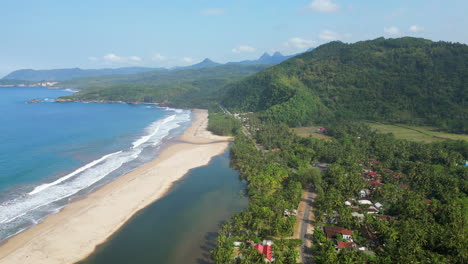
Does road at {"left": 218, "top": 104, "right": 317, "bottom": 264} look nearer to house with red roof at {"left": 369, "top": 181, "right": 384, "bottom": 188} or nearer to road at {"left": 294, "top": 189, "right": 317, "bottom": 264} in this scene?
road at {"left": 294, "top": 189, "right": 317, "bottom": 264}

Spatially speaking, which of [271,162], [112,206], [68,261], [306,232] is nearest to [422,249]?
[306,232]

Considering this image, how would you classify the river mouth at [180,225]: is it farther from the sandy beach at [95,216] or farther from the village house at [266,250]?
the village house at [266,250]

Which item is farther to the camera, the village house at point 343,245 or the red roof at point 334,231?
the red roof at point 334,231

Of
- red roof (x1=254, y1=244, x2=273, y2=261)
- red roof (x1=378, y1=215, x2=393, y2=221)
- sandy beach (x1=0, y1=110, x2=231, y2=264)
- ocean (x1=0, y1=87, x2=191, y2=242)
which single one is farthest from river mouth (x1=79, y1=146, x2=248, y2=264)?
red roof (x1=378, y1=215, x2=393, y2=221)

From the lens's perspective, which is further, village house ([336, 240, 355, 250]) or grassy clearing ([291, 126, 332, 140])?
grassy clearing ([291, 126, 332, 140])

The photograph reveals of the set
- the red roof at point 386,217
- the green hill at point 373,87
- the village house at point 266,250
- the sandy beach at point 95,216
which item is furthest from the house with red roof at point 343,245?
the green hill at point 373,87

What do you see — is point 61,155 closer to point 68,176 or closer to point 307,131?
point 68,176

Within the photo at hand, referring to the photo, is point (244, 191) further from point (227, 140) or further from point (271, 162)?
point (227, 140)
